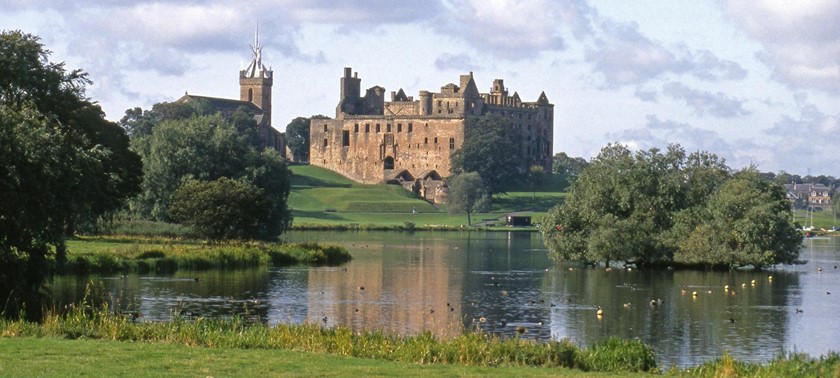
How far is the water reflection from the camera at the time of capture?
106ft

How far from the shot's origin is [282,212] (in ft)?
225

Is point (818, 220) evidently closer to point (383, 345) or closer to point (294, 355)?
point (383, 345)

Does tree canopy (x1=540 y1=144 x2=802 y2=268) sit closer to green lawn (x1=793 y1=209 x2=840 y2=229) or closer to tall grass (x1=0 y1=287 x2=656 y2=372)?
tall grass (x1=0 y1=287 x2=656 y2=372)

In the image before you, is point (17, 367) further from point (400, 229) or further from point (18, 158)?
point (400, 229)

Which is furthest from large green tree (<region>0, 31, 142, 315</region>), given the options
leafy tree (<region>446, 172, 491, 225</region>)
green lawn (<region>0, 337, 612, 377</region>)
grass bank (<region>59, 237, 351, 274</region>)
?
leafy tree (<region>446, 172, 491, 225</region>)

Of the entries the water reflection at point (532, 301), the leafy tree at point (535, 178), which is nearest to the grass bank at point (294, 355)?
the water reflection at point (532, 301)

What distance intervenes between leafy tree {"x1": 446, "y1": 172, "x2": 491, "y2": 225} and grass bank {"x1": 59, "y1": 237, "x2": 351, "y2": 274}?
70.6 m

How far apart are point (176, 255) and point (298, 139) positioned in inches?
5803

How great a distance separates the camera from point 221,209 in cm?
5825

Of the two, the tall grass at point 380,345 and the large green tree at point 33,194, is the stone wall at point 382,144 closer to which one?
the large green tree at point 33,194

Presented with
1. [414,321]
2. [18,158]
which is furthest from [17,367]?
[414,321]

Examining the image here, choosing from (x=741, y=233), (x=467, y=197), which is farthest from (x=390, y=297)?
(x=467, y=197)

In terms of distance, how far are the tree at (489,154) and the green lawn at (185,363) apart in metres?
124

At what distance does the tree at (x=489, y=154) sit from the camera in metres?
149
